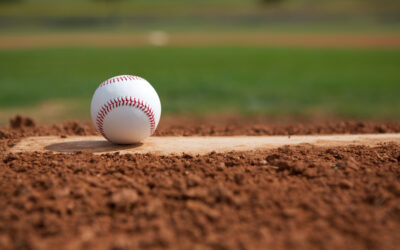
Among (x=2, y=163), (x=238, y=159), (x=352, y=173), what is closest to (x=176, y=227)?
(x=238, y=159)

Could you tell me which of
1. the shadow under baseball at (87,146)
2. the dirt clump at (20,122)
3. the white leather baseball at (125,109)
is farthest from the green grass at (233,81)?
the white leather baseball at (125,109)

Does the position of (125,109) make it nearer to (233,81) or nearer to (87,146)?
(87,146)

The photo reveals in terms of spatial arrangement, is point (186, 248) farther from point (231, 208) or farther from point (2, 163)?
point (2, 163)

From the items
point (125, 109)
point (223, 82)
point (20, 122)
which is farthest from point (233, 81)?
point (125, 109)

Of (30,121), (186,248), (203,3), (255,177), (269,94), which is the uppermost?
(203,3)

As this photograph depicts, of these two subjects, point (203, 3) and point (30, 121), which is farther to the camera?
point (203, 3)

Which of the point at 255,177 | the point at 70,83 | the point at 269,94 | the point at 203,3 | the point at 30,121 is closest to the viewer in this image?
the point at 255,177
